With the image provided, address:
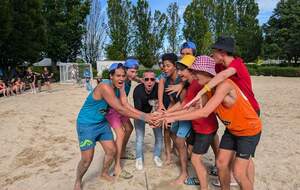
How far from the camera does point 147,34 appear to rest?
45.7 metres

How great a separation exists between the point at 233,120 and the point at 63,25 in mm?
34799

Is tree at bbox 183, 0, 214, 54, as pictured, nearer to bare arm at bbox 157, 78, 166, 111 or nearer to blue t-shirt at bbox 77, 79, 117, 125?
bare arm at bbox 157, 78, 166, 111

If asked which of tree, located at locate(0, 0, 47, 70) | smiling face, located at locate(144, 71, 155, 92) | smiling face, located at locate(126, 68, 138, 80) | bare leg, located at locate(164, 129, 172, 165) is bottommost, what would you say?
bare leg, located at locate(164, 129, 172, 165)

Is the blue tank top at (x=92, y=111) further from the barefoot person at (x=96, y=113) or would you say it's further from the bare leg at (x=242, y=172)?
the bare leg at (x=242, y=172)

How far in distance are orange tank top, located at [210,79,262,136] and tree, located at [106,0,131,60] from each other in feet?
128

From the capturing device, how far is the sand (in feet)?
16.6

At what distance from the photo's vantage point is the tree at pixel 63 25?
3628cm

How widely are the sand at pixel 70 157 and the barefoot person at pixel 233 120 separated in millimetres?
1013

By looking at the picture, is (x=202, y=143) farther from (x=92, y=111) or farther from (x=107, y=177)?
(x=107, y=177)

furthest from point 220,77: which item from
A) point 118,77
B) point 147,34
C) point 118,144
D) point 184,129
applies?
point 147,34

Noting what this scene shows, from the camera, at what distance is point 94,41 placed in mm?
51938

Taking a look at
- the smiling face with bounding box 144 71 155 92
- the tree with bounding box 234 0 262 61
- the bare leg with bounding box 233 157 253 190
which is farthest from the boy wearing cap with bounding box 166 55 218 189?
the tree with bounding box 234 0 262 61

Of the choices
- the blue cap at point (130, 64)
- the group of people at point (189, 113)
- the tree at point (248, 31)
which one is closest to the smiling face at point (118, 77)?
the group of people at point (189, 113)

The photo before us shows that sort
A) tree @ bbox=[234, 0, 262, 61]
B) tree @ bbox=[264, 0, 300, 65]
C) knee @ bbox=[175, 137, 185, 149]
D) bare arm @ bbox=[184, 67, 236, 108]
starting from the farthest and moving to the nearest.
→ 1. tree @ bbox=[234, 0, 262, 61]
2. tree @ bbox=[264, 0, 300, 65]
3. knee @ bbox=[175, 137, 185, 149]
4. bare arm @ bbox=[184, 67, 236, 108]
